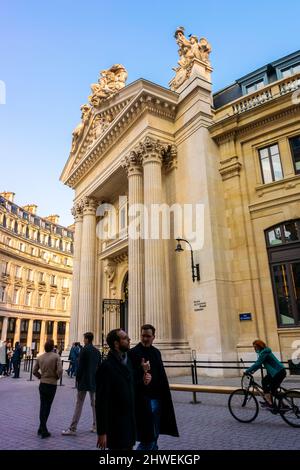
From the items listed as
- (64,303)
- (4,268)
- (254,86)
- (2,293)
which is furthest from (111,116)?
(64,303)

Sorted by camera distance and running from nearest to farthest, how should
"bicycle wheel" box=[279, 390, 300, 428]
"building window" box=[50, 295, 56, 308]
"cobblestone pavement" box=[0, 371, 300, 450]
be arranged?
"cobblestone pavement" box=[0, 371, 300, 450], "bicycle wheel" box=[279, 390, 300, 428], "building window" box=[50, 295, 56, 308]

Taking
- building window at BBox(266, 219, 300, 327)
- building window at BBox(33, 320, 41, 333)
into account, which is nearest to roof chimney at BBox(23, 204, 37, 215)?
building window at BBox(33, 320, 41, 333)

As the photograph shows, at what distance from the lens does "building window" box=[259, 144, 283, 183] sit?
15383 millimetres

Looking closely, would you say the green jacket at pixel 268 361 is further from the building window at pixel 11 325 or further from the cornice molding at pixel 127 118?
the building window at pixel 11 325

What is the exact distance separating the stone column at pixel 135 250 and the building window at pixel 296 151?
24.5ft

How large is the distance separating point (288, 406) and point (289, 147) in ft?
38.3

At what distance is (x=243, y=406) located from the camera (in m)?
7.06

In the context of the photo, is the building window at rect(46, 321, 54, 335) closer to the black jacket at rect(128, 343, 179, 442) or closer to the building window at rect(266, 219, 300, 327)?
the building window at rect(266, 219, 300, 327)

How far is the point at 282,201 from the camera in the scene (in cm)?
1469

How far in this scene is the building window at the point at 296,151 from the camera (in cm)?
1474

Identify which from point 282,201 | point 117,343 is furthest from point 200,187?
point 117,343

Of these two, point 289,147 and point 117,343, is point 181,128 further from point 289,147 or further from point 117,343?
point 117,343

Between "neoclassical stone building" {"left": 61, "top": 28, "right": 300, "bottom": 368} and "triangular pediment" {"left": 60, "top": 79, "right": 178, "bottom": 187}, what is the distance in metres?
0.08

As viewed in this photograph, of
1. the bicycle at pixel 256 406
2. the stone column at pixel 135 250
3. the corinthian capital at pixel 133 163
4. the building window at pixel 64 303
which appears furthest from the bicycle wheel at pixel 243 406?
the building window at pixel 64 303
